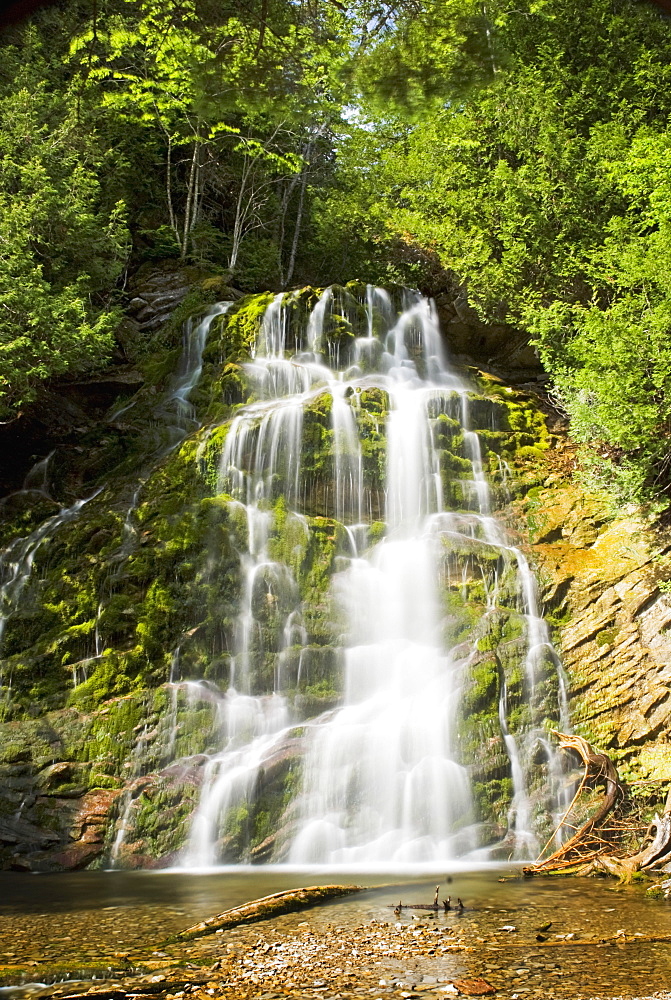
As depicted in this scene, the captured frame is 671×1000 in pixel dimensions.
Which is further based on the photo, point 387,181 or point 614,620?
point 387,181

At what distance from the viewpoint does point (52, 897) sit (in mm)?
8109

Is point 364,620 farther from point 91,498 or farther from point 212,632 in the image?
point 91,498

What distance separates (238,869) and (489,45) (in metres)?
9.29

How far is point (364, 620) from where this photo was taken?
13016 millimetres

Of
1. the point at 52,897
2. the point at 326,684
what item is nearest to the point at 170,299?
the point at 326,684

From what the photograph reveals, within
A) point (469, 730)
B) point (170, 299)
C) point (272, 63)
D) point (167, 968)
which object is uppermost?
point (170, 299)

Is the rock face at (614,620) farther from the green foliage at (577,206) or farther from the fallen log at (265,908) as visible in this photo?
the fallen log at (265,908)

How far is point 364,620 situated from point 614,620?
4.03m

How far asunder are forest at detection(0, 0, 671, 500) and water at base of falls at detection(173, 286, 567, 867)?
2.92 m

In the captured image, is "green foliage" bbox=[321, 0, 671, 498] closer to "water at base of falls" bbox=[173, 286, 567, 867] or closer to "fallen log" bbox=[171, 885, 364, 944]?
"water at base of falls" bbox=[173, 286, 567, 867]

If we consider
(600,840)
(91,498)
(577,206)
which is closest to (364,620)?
(600,840)

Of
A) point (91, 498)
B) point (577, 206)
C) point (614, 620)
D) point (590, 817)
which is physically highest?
point (577, 206)

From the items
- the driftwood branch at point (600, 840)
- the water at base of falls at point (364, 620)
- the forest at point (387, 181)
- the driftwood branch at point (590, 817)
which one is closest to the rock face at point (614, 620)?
the water at base of falls at point (364, 620)

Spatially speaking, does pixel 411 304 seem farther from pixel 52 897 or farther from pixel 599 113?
pixel 52 897
